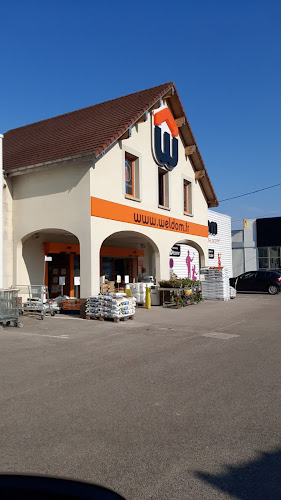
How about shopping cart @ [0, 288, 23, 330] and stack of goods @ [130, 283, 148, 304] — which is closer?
shopping cart @ [0, 288, 23, 330]

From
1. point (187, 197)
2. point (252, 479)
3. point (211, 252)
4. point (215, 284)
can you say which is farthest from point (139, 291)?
point (211, 252)

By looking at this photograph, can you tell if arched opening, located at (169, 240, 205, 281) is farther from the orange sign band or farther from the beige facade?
the beige facade

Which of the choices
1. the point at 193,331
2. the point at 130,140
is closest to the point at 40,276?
the point at 130,140

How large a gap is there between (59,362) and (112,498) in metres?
6.64

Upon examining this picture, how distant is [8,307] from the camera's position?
492 inches

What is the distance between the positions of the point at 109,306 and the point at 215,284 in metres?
9.96

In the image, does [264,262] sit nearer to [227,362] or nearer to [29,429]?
[227,362]

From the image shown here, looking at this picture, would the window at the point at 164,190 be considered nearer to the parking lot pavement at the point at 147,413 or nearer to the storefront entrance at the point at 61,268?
the storefront entrance at the point at 61,268

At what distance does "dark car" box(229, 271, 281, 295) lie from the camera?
1071 inches

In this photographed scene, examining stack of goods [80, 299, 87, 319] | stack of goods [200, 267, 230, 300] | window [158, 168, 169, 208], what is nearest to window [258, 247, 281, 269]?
stack of goods [200, 267, 230, 300]

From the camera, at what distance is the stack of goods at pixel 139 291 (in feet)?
62.0

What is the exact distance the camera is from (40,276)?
1762 cm

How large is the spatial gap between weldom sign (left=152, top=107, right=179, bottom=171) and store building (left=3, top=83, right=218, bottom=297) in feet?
0.15

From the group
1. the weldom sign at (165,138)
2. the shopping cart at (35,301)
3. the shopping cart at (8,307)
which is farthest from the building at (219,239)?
the shopping cart at (8,307)
